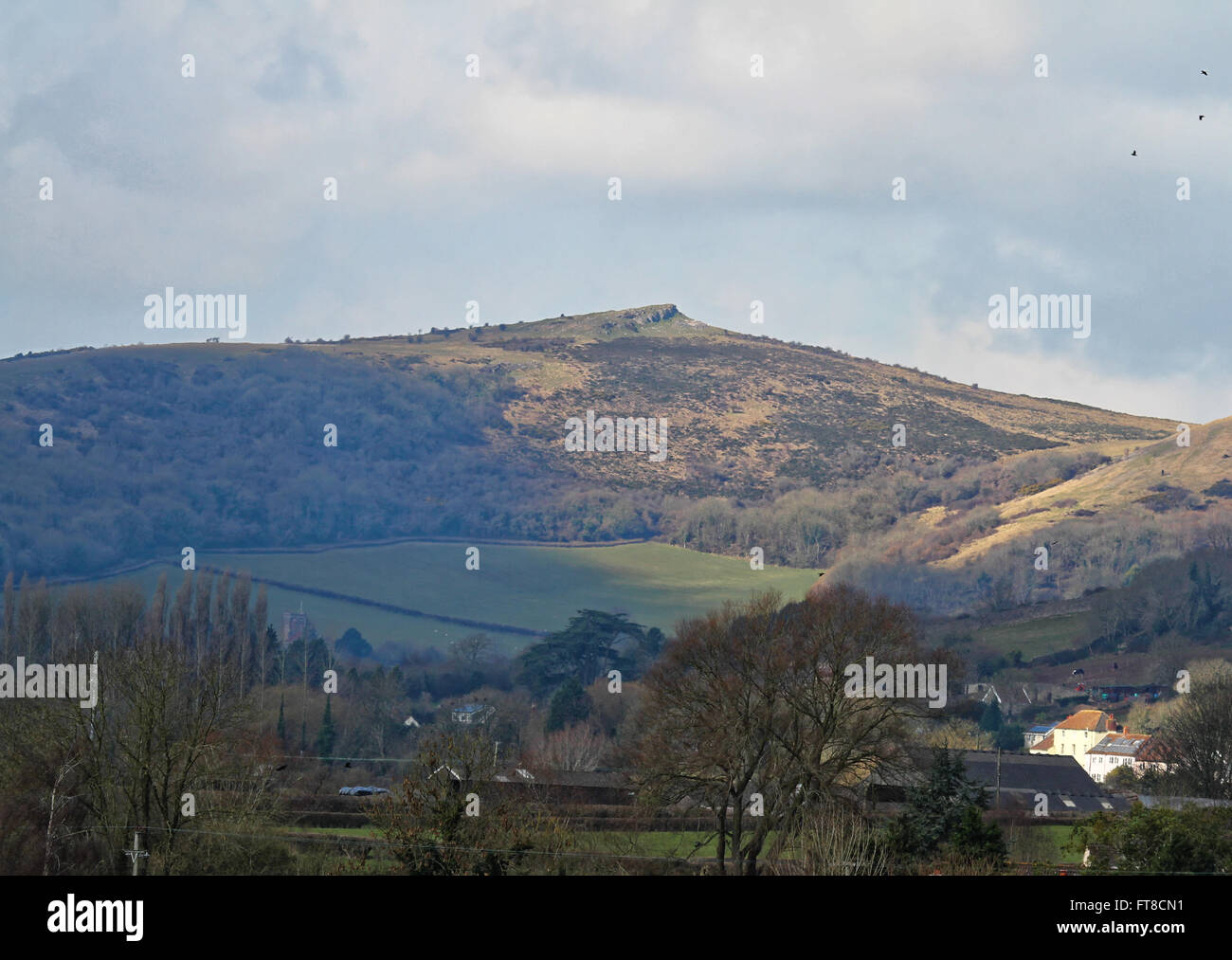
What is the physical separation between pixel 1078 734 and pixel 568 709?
49697 millimetres

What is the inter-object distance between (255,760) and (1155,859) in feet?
107

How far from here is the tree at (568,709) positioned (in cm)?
11194

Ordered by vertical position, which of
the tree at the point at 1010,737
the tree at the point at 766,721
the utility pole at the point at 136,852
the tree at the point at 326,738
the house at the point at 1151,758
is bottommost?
the tree at the point at 1010,737

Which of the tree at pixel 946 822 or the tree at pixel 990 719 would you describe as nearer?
the tree at pixel 946 822

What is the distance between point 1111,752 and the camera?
4820 inches

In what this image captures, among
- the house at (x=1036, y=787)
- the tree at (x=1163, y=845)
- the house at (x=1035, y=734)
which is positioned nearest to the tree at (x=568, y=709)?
the house at (x=1036, y=787)

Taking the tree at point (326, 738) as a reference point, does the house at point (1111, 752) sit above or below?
below

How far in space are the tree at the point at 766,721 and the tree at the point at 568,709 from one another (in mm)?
50931

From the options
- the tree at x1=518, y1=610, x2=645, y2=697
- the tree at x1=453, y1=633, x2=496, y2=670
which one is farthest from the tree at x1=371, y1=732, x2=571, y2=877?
the tree at x1=453, y1=633, x2=496, y2=670

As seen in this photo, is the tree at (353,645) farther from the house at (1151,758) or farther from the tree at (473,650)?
the house at (1151,758)

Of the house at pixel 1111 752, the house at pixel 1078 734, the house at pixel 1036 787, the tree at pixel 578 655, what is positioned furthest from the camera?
the tree at pixel 578 655

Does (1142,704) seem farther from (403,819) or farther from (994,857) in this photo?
(403,819)
